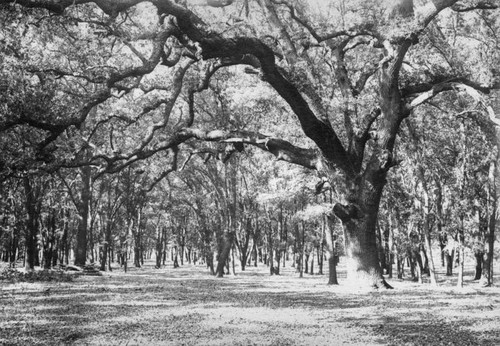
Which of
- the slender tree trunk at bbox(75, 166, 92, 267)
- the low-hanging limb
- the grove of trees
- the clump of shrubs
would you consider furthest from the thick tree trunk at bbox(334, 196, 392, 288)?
the slender tree trunk at bbox(75, 166, 92, 267)

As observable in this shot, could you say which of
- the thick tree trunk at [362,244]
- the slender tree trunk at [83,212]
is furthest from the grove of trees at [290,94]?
the slender tree trunk at [83,212]

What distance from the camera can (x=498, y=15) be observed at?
64.0ft

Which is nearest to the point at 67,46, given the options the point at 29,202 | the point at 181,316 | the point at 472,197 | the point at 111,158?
the point at 111,158

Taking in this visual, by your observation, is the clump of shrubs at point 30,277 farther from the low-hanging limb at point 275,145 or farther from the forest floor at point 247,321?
the low-hanging limb at point 275,145

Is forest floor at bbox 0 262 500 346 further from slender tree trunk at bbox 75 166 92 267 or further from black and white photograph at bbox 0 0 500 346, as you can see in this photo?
slender tree trunk at bbox 75 166 92 267

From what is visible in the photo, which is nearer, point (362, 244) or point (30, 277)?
point (362, 244)

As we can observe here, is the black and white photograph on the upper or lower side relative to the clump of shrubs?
upper

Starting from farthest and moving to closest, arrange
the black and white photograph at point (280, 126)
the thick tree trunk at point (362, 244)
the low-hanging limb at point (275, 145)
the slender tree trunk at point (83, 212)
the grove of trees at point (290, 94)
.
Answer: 1. the slender tree trunk at point (83, 212)
2. the low-hanging limb at point (275, 145)
3. the thick tree trunk at point (362, 244)
4. the grove of trees at point (290, 94)
5. the black and white photograph at point (280, 126)

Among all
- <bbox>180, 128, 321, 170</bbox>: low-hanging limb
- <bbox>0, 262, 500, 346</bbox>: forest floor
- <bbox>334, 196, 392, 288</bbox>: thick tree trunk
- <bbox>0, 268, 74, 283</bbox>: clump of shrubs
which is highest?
<bbox>180, 128, 321, 170</bbox>: low-hanging limb

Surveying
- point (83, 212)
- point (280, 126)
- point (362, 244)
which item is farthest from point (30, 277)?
point (362, 244)

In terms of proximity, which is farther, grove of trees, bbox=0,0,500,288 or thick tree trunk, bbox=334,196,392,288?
thick tree trunk, bbox=334,196,392,288

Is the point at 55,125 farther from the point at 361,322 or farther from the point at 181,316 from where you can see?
the point at 361,322

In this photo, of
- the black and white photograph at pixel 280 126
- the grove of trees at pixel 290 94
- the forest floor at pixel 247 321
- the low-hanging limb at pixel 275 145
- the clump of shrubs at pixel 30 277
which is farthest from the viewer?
the clump of shrubs at pixel 30 277

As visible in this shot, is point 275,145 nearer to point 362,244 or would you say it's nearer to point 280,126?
point 362,244
